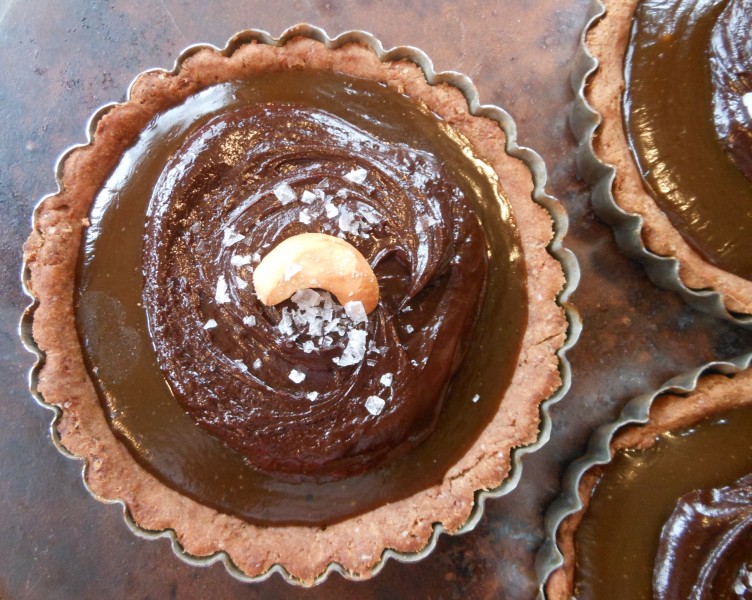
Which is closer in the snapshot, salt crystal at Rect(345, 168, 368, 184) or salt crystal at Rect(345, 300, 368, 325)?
salt crystal at Rect(345, 300, 368, 325)

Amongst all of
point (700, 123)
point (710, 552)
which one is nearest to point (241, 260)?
point (700, 123)

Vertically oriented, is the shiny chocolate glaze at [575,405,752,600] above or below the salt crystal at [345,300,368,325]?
below

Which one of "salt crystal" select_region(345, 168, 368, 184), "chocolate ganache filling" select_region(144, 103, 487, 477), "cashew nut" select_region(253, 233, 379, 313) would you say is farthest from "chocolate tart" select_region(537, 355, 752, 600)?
"salt crystal" select_region(345, 168, 368, 184)

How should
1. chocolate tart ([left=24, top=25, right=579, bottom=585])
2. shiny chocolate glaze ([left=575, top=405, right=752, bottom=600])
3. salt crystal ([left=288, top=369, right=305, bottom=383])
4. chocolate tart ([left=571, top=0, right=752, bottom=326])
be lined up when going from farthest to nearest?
1. chocolate tart ([left=571, top=0, right=752, bottom=326])
2. shiny chocolate glaze ([left=575, top=405, right=752, bottom=600])
3. chocolate tart ([left=24, top=25, right=579, bottom=585])
4. salt crystal ([left=288, top=369, right=305, bottom=383])

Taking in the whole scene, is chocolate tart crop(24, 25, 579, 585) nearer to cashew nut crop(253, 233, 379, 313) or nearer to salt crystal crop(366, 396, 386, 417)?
salt crystal crop(366, 396, 386, 417)

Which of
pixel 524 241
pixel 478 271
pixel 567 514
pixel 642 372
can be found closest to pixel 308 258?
pixel 478 271

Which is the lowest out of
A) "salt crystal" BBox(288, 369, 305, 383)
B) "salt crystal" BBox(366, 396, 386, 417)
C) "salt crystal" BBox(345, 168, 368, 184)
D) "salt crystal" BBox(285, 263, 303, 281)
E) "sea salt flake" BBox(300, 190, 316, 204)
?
"salt crystal" BBox(366, 396, 386, 417)

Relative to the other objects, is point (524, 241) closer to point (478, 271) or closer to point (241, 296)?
point (478, 271)

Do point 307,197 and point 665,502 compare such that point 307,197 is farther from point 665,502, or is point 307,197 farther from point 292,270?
point 665,502
